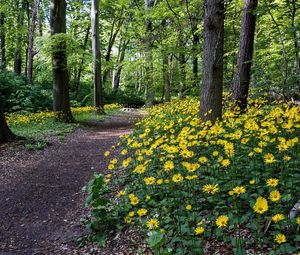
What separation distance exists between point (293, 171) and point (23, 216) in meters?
4.00

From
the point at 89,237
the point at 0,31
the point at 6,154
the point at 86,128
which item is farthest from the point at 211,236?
the point at 0,31

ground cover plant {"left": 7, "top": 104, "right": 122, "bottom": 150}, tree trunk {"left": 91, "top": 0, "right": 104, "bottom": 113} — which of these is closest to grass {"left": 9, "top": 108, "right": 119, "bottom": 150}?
ground cover plant {"left": 7, "top": 104, "right": 122, "bottom": 150}

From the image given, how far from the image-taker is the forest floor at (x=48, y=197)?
411 centimetres

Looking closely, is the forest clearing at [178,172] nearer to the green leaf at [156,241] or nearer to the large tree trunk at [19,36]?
the green leaf at [156,241]

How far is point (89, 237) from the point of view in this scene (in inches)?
159

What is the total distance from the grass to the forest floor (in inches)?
11.5

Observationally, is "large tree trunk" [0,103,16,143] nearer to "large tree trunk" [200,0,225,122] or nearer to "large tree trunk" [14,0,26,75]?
"large tree trunk" [200,0,225,122]

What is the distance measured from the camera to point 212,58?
20.2 feet

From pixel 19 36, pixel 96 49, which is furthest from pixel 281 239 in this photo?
pixel 19 36

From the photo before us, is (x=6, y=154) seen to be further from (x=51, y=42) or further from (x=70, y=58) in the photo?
(x=70, y=58)

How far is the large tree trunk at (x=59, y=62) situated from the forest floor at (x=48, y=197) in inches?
148

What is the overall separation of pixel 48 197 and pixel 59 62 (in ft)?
28.0

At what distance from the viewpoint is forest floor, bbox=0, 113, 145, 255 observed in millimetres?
4109

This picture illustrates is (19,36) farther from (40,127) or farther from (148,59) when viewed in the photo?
(40,127)
